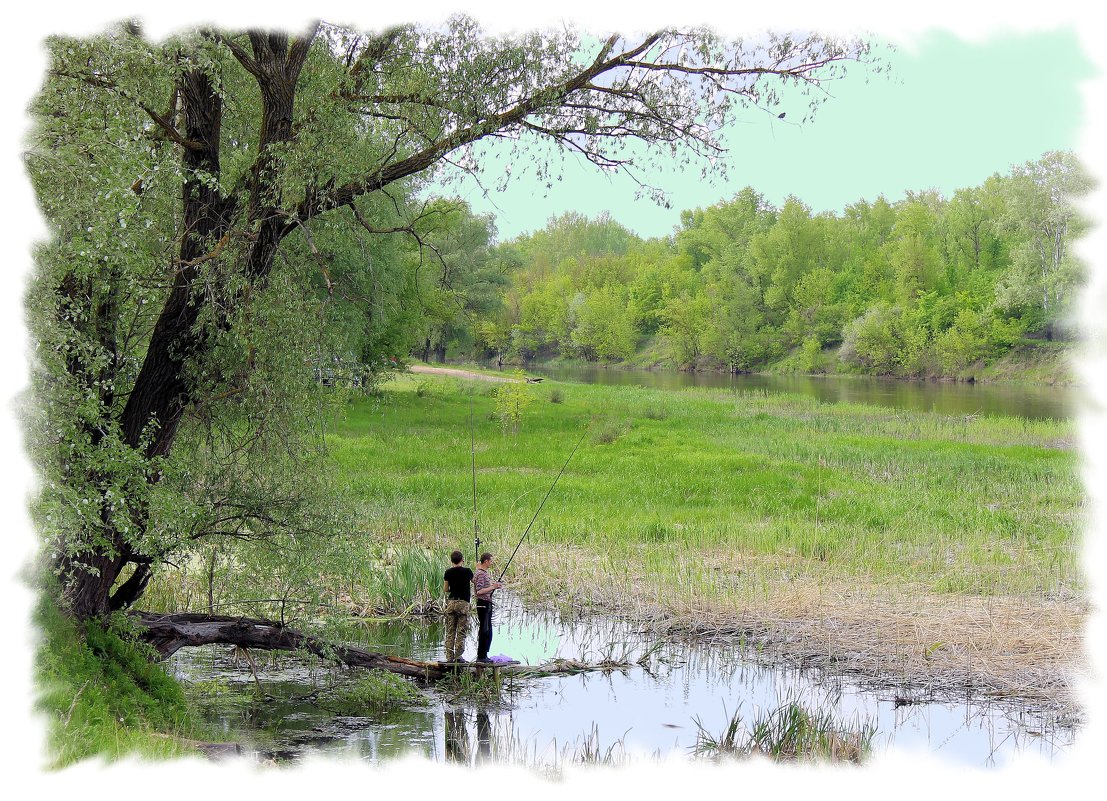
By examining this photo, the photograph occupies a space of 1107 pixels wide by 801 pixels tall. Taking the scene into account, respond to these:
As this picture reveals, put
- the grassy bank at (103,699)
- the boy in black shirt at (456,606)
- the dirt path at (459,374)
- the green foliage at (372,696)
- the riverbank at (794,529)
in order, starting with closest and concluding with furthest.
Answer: the grassy bank at (103,699), the green foliage at (372,696), the boy in black shirt at (456,606), the riverbank at (794,529), the dirt path at (459,374)

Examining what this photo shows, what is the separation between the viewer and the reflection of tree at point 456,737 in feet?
26.5

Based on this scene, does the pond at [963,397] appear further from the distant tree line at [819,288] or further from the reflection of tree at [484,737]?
the reflection of tree at [484,737]

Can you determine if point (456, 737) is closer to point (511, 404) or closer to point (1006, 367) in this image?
A: point (511, 404)

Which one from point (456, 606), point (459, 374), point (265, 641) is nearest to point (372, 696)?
point (265, 641)

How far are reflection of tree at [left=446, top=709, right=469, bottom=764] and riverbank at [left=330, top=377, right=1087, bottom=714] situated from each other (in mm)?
2407

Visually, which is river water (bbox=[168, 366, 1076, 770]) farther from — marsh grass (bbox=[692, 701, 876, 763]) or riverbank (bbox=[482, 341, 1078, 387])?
riverbank (bbox=[482, 341, 1078, 387])

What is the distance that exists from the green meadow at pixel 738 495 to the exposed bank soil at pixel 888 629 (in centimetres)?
42

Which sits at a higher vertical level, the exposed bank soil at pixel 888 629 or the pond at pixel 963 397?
the pond at pixel 963 397

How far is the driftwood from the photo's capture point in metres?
9.26

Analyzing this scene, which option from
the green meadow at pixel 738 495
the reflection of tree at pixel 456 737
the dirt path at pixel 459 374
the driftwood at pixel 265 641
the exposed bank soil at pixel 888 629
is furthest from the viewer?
the dirt path at pixel 459 374

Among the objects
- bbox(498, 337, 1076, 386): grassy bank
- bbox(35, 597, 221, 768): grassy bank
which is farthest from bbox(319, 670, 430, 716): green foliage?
bbox(498, 337, 1076, 386): grassy bank

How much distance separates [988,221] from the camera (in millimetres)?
94688

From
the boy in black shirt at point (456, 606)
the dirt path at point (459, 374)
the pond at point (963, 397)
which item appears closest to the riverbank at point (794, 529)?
the boy in black shirt at point (456, 606)

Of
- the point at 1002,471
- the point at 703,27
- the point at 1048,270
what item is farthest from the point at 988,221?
the point at 703,27
